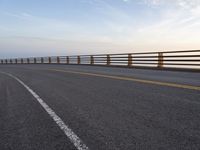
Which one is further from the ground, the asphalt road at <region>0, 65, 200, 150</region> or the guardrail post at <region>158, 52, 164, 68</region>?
the guardrail post at <region>158, 52, 164, 68</region>

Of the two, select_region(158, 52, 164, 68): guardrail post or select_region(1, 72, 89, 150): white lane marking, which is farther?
select_region(158, 52, 164, 68): guardrail post

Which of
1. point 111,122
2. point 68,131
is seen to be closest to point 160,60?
point 111,122

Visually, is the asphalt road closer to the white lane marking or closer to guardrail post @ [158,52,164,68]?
the white lane marking

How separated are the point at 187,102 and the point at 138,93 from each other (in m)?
1.75

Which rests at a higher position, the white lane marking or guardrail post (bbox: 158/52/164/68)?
guardrail post (bbox: 158/52/164/68)

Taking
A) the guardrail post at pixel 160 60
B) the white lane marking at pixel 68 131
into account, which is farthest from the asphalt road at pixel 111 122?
the guardrail post at pixel 160 60

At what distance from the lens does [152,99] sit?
6348 millimetres

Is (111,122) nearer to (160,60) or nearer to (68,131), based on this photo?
(68,131)

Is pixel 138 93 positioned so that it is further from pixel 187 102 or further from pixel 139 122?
pixel 139 122

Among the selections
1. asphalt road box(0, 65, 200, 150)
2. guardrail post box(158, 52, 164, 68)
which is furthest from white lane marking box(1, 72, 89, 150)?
guardrail post box(158, 52, 164, 68)

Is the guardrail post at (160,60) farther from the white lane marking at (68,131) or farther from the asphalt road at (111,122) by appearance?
the white lane marking at (68,131)

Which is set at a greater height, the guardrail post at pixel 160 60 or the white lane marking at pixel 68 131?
the guardrail post at pixel 160 60

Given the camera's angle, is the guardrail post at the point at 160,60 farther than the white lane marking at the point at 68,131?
Yes

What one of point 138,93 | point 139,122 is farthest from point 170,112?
point 138,93
